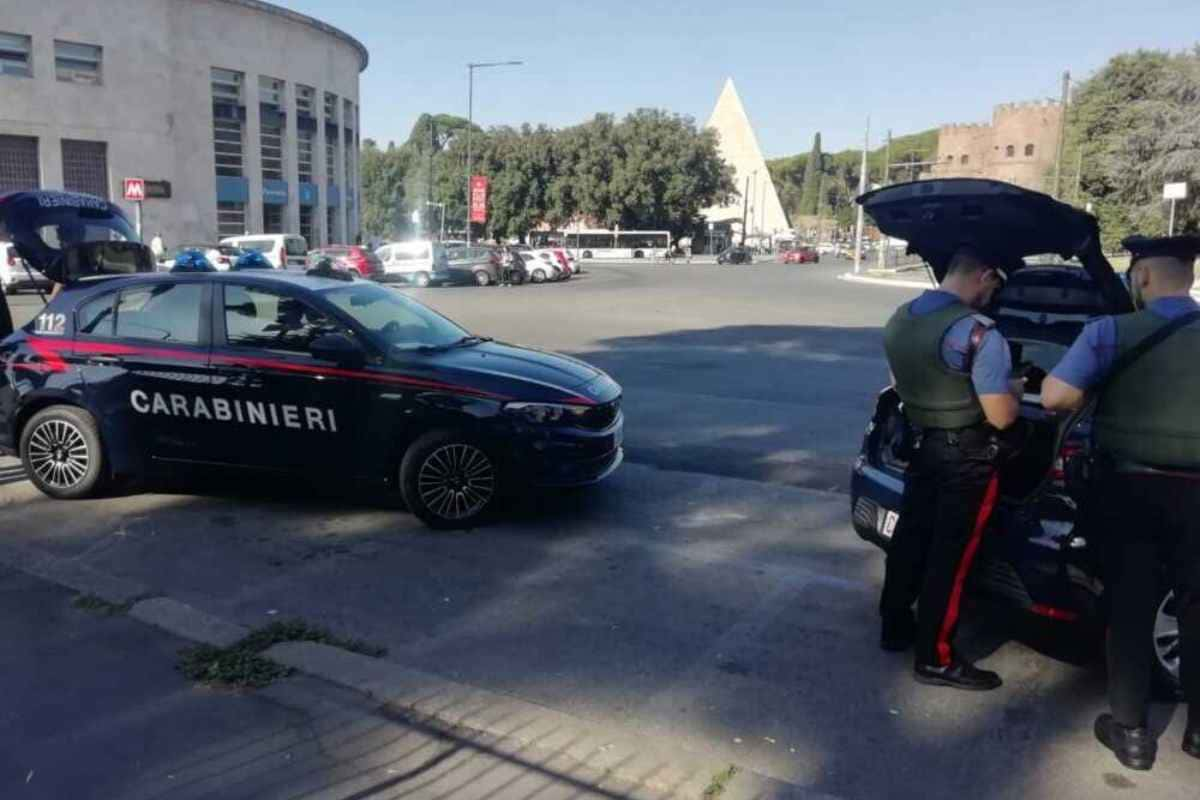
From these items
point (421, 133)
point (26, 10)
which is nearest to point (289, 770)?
point (26, 10)

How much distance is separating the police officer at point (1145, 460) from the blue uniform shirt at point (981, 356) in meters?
0.25

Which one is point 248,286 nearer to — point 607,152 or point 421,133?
point 607,152

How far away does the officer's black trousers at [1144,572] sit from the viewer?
3117 millimetres

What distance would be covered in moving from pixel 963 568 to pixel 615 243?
74473mm

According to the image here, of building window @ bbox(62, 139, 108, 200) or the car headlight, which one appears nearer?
the car headlight

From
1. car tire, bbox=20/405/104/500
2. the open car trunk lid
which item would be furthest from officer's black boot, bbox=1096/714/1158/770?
car tire, bbox=20/405/104/500

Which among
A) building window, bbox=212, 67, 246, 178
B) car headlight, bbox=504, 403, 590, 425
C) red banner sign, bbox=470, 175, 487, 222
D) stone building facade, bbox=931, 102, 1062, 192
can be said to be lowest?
car headlight, bbox=504, 403, 590, 425

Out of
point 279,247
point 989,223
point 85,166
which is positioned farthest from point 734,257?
point 989,223

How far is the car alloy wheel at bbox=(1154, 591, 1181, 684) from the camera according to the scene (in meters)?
3.62

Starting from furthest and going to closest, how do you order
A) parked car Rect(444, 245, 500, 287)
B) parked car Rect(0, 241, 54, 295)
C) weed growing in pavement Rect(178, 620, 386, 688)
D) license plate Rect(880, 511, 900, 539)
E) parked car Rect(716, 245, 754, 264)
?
1. parked car Rect(716, 245, 754, 264)
2. parked car Rect(444, 245, 500, 287)
3. parked car Rect(0, 241, 54, 295)
4. license plate Rect(880, 511, 900, 539)
5. weed growing in pavement Rect(178, 620, 386, 688)

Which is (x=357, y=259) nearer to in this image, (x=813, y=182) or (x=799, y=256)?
(x=799, y=256)

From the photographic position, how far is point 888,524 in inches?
174

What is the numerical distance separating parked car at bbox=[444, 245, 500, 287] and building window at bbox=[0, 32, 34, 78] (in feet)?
63.4

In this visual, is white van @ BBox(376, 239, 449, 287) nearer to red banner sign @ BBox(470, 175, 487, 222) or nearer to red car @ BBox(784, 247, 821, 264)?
red banner sign @ BBox(470, 175, 487, 222)
